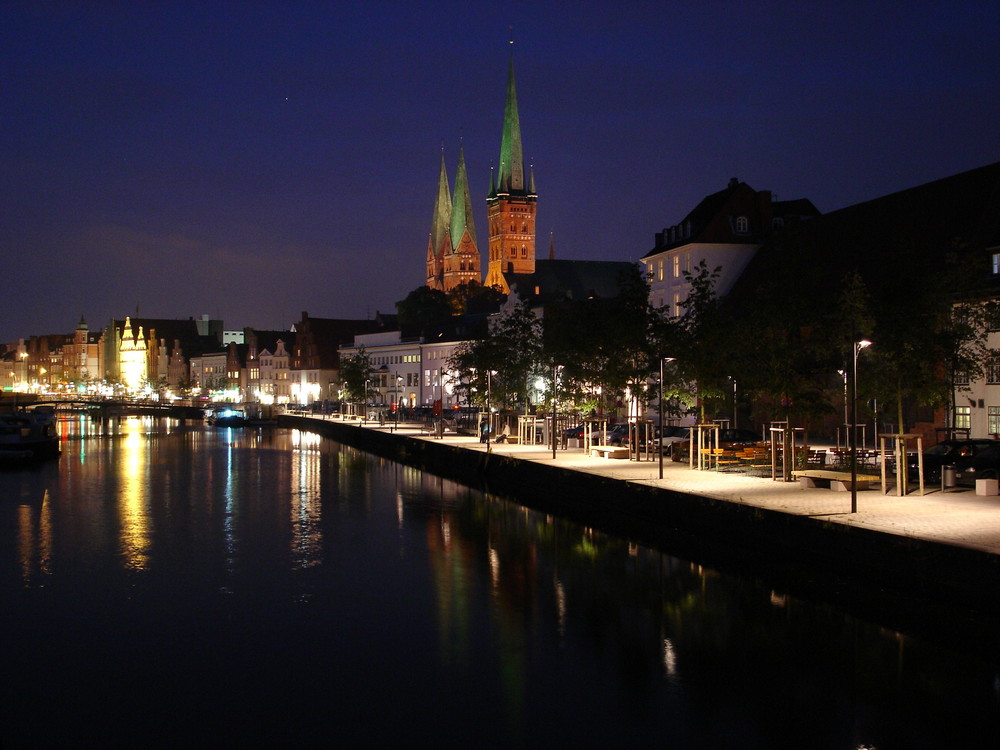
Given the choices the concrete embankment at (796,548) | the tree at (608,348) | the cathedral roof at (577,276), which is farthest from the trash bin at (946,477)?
the cathedral roof at (577,276)

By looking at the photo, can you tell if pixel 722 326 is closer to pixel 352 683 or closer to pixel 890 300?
pixel 890 300

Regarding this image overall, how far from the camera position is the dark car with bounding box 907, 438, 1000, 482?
3062cm

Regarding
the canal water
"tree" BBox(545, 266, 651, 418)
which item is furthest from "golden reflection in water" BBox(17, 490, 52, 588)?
"tree" BBox(545, 266, 651, 418)

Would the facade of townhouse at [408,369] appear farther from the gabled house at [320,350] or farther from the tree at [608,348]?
the tree at [608,348]

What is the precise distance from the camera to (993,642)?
1789 centimetres

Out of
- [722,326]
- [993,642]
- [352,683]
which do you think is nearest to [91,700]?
[352,683]

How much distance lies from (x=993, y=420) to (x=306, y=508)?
25.5 metres

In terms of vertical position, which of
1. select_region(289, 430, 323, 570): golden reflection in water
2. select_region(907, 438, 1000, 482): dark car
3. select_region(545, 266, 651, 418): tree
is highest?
select_region(545, 266, 651, 418): tree

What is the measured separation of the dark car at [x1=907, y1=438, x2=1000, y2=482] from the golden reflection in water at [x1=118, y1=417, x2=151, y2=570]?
2143 cm

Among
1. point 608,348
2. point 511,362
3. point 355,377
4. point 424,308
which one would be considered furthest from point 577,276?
point 608,348

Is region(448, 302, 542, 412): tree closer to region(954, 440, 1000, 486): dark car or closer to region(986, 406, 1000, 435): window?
region(986, 406, 1000, 435): window

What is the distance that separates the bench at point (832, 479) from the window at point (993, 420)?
1176 cm

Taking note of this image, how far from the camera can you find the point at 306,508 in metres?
40.0

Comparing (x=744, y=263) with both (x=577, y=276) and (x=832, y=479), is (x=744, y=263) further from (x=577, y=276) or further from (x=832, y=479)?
(x=577, y=276)
